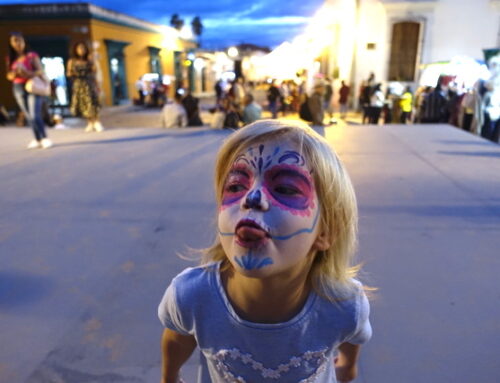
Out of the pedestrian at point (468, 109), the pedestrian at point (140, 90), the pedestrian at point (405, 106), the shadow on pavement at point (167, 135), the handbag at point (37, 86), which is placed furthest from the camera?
the pedestrian at point (140, 90)

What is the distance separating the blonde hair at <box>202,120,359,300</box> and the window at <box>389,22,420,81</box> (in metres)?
18.7

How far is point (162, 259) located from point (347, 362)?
171 cm

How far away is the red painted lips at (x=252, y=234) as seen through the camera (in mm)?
989

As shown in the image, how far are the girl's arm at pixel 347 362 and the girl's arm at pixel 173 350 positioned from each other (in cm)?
51

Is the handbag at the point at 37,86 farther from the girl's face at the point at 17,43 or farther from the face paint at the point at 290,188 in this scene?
the face paint at the point at 290,188

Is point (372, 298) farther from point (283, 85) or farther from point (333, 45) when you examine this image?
→ point (333, 45)

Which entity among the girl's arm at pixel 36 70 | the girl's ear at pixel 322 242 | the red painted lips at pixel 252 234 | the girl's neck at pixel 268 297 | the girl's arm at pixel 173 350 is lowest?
the girl's arm at pixel 173 350

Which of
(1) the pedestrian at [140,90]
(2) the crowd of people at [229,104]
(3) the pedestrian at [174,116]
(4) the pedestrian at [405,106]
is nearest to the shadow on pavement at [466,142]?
(2) the crowd of people at [229,104]

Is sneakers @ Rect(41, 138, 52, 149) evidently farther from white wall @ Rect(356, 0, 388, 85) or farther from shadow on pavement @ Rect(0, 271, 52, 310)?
white wall @ Rect(356, 0, 388, 85)

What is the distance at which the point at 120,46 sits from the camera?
22.5 meters

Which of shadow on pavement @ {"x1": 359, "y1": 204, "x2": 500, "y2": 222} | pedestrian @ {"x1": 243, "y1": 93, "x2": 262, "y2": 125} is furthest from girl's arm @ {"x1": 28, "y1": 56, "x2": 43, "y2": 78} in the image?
shadow on pavement @ {"x1": 359, "y1": 204, "x2": 500, "y2": 222}

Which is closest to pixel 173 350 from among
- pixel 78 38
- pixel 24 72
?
pixel 24 72

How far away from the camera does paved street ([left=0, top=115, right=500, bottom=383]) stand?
77.0 inches

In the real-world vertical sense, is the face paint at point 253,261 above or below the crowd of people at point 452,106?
above
